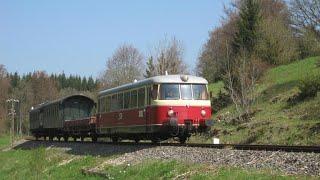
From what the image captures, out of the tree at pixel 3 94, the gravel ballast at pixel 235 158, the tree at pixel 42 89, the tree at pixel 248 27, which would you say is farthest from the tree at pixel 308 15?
the tree at pixel 42 89

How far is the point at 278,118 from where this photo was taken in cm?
3191

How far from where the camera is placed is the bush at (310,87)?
115 feet

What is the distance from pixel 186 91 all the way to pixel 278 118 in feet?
34.4

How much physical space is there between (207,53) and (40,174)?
57.9m

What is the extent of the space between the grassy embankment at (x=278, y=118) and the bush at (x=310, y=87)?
54 centimetres

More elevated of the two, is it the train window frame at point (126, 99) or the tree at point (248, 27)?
the tree at point (248, 27)

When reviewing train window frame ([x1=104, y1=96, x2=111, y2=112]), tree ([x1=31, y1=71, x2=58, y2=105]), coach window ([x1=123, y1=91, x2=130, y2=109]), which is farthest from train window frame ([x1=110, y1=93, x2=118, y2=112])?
tree ([x1=31, y1=71, x2=58, y2=105])

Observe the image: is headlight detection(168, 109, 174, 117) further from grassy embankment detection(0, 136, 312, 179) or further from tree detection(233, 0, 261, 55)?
tree detection(233, 0, 261, 55)

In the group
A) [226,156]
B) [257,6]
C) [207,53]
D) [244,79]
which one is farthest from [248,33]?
[226,156]

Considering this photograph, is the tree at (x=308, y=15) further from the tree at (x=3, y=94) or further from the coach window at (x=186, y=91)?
the tree at (x=3, y=94)

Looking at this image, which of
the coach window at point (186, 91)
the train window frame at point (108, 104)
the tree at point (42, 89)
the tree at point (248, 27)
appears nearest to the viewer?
the coach window at point (186, 91)

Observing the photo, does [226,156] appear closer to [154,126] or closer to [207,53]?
[154,126]

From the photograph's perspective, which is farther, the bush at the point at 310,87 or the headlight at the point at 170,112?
the bush at the point at 310,87

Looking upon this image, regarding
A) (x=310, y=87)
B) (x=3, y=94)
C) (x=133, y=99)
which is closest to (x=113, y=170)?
(x=133, y=99)
